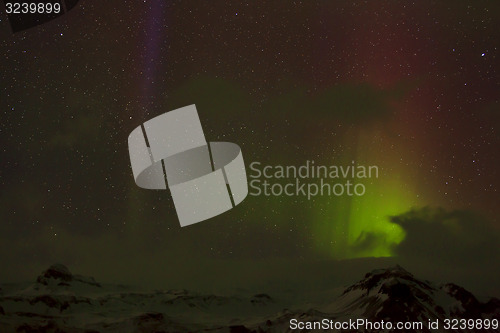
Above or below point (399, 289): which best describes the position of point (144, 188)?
above

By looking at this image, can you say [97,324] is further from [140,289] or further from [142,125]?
[142,125]

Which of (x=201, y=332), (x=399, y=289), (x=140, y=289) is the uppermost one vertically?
(x=140, y=289)

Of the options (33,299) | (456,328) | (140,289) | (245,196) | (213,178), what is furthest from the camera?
(33,299)

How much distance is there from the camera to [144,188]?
7.18m

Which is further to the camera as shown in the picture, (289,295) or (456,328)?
(456,328)

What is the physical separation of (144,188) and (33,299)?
5880 mm

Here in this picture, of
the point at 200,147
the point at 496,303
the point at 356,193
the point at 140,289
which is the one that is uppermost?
the point at 200,147

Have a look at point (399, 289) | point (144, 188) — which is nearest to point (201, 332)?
point (144, 188)

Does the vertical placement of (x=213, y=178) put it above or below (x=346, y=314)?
above

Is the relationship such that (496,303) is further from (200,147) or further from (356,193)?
(200,147)

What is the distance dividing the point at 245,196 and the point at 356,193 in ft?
5.02

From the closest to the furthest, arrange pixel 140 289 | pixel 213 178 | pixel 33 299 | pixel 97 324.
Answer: pixel 213 178, pixel 140 289, pixel 97 324, pixel 33 299

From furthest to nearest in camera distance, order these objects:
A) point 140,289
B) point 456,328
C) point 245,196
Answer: point 456,328 → point 140,289 → point 245,196

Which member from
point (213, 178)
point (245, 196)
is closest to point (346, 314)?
point (245, 196)
